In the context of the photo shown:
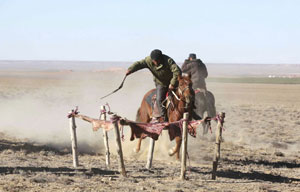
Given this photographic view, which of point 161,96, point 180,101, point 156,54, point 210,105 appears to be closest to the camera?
point 156,54

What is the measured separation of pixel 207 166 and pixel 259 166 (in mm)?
1422

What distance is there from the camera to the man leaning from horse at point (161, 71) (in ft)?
47.0

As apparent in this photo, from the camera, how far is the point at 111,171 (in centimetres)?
1370

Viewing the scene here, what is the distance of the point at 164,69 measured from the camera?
48.3 ft

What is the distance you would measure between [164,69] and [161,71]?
0.11 m

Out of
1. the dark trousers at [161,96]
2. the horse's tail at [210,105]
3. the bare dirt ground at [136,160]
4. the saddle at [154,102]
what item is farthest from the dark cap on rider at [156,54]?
the horse's tail at [210,105]

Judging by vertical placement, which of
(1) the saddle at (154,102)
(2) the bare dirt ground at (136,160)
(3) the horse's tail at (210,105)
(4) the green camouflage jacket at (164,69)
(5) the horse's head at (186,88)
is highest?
(4) the green camouflage jacket at (164,69)

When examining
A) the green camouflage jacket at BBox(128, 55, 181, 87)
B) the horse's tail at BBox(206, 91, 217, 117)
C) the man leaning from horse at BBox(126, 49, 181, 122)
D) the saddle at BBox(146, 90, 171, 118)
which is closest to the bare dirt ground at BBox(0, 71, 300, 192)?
the horse's tail at BBox(206, 91, 217, 117)

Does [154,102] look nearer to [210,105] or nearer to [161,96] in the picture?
[161,96]

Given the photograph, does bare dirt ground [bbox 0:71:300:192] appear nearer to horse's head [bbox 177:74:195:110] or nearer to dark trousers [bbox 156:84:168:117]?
dark trousers [bbox 156:84:168:117]

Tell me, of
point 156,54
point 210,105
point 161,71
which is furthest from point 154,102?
point 210,105

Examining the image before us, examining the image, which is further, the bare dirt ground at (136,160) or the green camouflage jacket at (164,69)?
the green camouflage jacket at (164,69)

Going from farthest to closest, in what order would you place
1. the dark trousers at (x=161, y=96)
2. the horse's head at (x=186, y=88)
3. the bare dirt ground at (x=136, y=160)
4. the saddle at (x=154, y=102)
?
the dark trousers at (x=161, y=96), the saddle at (x=154, y=102), the horse's head at (x=186, y=88), the bare dirt ground at (x=136, y=160)

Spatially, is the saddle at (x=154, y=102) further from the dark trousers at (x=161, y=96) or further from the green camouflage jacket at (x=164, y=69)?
the green camouflage jacket at (x=164, y=69)
